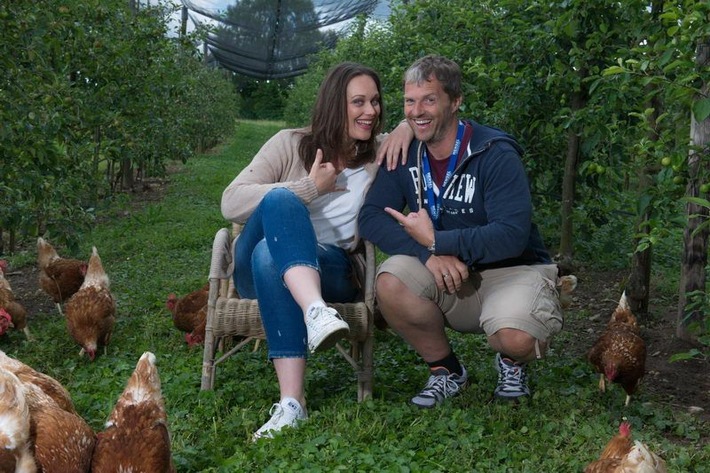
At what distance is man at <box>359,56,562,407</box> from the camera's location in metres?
3.61

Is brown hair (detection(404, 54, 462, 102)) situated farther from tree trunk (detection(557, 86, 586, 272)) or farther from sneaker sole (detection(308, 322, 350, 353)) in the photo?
tree trunk (detection(557, 86, 586, 272))

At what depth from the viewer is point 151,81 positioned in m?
10.2

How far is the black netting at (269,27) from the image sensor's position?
825 inches

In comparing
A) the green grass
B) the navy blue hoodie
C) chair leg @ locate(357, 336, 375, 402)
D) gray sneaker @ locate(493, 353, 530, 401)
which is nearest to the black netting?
the green grass

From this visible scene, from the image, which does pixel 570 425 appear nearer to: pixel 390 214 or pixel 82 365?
pixel 390 214

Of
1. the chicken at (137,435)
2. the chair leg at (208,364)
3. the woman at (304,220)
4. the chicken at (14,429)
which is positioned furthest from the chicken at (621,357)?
the chicken at (14,429)

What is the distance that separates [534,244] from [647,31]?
4.99ft

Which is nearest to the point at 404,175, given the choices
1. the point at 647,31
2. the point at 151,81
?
the point at 647,31

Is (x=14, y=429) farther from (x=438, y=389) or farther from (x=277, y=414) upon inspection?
(x=438, y=389)

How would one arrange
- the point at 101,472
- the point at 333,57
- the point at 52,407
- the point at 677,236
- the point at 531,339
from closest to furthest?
the point at 101,472 < the point at 52,407 < the point at 531,339 < the point at 677,236 < the point at 333,57

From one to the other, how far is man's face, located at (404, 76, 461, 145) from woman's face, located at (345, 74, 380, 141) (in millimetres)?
243

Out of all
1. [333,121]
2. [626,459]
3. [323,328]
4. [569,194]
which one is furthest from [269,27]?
[626,459]

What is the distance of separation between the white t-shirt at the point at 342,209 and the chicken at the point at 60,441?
152 centimetres

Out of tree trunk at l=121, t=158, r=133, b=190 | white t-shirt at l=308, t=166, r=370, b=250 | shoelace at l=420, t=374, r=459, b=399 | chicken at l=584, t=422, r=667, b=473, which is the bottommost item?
tree trunk at l=121, t=158, r=133, b=190
